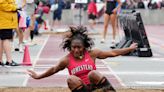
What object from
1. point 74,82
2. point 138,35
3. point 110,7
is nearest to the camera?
point 74,82

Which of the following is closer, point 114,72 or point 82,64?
point 82,64

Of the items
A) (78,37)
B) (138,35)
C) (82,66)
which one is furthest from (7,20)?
(82,66)

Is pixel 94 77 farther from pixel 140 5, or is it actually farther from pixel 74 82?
pixel 140 5

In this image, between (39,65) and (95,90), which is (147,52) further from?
(95,90)

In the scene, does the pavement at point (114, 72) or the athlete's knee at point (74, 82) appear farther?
the pavement at point (114, 72)

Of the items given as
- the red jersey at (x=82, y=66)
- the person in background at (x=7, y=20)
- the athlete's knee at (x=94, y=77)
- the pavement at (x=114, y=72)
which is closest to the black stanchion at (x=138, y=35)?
the pavement at (x=114, y=72)

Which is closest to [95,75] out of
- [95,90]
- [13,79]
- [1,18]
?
[95,90]

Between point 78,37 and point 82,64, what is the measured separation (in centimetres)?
33

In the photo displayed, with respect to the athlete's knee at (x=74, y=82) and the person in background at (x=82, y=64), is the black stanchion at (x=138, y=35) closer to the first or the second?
the person in background at (x=82, y=64)

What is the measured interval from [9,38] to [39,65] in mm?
1187

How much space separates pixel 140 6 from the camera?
139 ft

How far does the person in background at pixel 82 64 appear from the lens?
7.08m

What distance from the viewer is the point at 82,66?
7164 mm

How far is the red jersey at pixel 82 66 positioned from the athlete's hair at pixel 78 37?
0.11 metres
